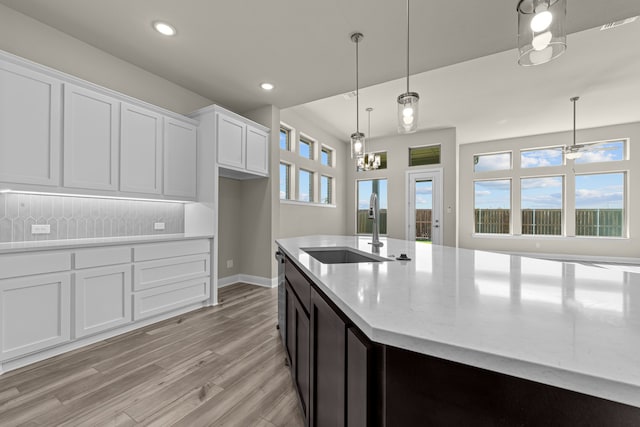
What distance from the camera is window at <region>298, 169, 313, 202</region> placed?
5.88m

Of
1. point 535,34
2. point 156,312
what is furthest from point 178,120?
point 535,34

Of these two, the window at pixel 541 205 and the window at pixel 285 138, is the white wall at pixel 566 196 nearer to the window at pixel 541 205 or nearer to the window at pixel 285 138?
the window at pixel 541 205

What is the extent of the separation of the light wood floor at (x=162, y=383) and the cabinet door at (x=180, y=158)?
5.22 ft

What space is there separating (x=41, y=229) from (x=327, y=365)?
2.95 meters

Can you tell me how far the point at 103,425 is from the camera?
4.72 feet

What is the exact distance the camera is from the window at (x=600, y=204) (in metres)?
6.45

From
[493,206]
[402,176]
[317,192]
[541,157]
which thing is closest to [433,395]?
[317,192]

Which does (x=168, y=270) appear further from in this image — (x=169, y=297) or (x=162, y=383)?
(x=162, y=383)

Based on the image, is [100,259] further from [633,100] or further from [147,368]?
[633,100]

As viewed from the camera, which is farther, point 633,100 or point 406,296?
point 633,100

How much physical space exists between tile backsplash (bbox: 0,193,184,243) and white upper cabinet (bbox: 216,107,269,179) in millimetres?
935

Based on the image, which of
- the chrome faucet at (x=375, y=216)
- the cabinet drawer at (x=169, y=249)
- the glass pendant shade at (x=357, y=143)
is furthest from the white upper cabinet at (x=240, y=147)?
the chrome faucet at (x=375, y=216)

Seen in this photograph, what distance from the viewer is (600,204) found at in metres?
6.57

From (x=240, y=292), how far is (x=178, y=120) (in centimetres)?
245
